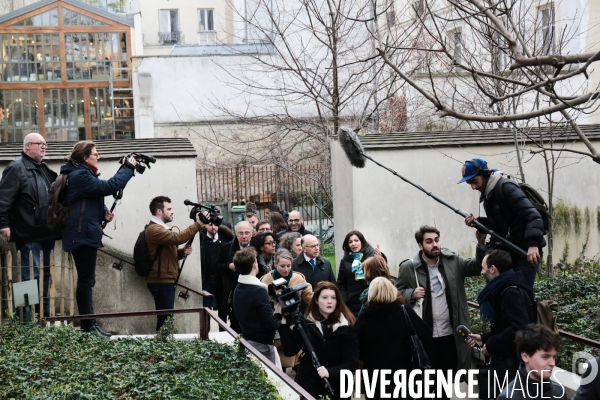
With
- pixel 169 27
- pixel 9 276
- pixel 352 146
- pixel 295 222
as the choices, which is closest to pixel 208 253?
pixel 295 222

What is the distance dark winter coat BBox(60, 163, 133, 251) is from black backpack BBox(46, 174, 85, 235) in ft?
0.16

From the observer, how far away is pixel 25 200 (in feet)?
30.5

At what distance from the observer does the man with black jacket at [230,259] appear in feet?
37.0

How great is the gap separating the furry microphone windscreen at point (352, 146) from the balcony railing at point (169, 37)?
44.6 m

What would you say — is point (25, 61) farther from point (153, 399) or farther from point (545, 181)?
point (153, 399)

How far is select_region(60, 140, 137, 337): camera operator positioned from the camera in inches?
358

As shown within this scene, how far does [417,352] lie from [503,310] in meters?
0.89

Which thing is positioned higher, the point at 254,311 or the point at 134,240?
the point at 134,240

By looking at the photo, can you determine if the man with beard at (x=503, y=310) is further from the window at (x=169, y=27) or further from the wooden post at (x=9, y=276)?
the window at (x=169, y=27)

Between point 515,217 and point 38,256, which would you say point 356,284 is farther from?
point 38,256

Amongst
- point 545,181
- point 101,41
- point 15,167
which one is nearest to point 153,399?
point 15,167

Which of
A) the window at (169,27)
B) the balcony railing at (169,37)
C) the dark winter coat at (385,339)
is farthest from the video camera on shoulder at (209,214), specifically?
the window at (169,27)

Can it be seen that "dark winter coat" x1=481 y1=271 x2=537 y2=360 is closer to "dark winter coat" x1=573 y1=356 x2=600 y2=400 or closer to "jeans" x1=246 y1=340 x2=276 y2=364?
"dark winter coat" x1=573 y1=356 x2=600 y2=400

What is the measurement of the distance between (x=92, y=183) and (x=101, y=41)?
112ft
